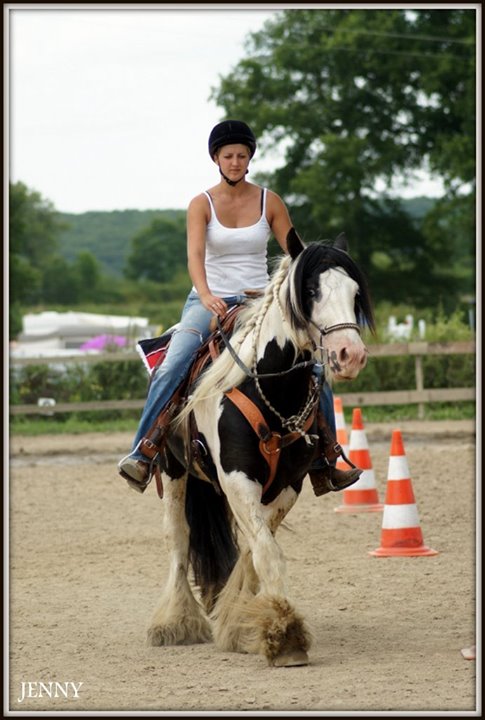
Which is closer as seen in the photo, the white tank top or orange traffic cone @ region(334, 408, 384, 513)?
the white tank top

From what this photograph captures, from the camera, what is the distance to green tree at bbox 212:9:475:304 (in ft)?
141

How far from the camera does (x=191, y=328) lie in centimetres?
695

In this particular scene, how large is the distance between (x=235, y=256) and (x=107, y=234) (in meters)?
141

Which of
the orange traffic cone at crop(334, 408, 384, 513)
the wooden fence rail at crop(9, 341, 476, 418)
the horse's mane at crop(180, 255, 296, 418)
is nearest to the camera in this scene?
the horse's mane at crop(180, 255, 296, 418)

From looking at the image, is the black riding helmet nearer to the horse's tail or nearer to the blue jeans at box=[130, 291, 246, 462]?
the blue jeans at box=[130, 291, 246, 462]

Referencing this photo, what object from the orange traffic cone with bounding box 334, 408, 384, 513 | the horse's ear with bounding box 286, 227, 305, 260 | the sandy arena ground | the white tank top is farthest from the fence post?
the horse's ear with bounding box 286, 227, 305, 260

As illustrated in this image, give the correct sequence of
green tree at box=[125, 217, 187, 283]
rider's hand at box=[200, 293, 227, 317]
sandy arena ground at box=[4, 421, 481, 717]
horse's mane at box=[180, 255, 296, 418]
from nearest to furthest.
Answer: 1. sandy arena ground at box=[4, 421, 481, 717]
2. horse's mane at box=[180, 255, 296, 418]
3. rider's hand at box=[200, 293, 227, 317]
4. green tree at box=[125, 217, 187, 283]

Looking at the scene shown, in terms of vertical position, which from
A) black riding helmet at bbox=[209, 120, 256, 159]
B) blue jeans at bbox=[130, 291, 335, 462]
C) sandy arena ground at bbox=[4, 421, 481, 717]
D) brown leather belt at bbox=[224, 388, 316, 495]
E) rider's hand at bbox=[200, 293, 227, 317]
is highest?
black riding helmet at bbox=[209, 120, 256, 159]

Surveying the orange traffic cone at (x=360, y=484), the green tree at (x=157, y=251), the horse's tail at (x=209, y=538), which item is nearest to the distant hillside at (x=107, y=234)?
the green tree at (x=157, y=251)

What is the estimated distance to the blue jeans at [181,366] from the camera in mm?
6902

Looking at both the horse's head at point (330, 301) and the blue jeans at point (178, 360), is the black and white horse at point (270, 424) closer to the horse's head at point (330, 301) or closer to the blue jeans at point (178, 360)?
the horse's head at point (330, 301)

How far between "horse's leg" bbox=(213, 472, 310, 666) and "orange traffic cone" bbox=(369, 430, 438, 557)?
8.27 ft

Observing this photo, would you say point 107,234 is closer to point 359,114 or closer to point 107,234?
point 107,234

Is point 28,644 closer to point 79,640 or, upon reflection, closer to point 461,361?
point 79,640
